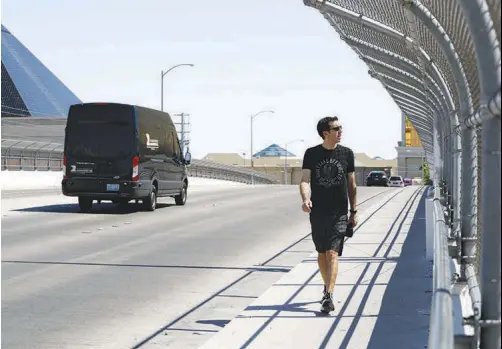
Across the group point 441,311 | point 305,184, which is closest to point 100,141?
point 305,184

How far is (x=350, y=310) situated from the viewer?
767 cm

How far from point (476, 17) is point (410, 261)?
760 centimetres

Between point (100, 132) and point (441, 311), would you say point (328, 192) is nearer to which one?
point (441, 311)

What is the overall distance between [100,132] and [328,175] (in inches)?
548

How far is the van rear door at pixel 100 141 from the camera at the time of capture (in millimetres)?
20484

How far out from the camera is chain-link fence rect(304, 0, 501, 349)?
12.3 ft

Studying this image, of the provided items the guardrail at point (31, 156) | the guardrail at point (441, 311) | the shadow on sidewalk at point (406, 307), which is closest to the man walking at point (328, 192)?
the shadow on sidewalk at point (406, 307)

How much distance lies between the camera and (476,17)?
379 centimetres

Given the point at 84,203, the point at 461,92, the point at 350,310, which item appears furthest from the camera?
the point at 84,203

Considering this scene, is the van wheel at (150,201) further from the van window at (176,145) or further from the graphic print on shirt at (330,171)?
the graphic print on shirt at (330,171)

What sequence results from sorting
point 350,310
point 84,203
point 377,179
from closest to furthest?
1. point 350,310
2. point 84,203
3. point 377,179

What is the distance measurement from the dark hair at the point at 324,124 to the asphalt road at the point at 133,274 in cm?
189

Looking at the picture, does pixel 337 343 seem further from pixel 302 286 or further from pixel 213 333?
pixel 302 286

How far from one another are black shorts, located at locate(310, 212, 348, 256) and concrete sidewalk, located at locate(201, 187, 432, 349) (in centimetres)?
58
